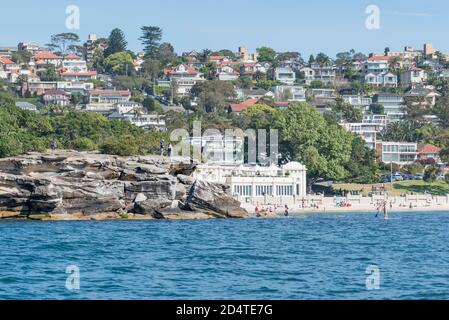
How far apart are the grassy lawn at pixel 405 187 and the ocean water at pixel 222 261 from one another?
130ft

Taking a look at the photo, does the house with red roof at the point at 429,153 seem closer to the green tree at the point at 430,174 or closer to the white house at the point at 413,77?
the green tree at the point at 430,174

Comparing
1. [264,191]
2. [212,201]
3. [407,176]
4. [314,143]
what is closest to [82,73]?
[407,176]

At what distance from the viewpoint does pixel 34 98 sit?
550 ft

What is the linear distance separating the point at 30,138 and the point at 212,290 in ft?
163

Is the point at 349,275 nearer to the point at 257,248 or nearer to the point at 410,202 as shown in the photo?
→ the point at 257,248

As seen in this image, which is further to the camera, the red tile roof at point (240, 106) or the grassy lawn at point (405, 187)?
the red tile roof at point (240, 106)

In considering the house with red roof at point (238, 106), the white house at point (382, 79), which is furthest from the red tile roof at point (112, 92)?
the white house at point (382, 79)

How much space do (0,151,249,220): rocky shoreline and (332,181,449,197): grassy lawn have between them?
30.6 m

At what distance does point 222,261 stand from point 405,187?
66.5 metres

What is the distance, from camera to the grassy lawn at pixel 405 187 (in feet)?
320

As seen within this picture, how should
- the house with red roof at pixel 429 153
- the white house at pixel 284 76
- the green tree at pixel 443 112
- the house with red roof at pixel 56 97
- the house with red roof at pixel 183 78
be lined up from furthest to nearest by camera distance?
the white house at pixel 284 76, the house with red roof at pixel 183 78, the house with red roof at pixel 56 97, the green tree at pixel 443 112, the house with red roof at pixel 429 153

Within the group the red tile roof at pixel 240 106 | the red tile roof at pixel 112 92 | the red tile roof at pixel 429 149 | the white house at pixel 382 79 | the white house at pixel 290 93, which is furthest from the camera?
the white house at pixel 382 79

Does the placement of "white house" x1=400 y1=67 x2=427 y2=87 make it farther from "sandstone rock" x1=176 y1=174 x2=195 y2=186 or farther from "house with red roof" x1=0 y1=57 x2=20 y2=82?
"sandstone rock" x1=176 y1=174 x2=195 y2=186

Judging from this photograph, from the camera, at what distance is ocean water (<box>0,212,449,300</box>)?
28.0 m
